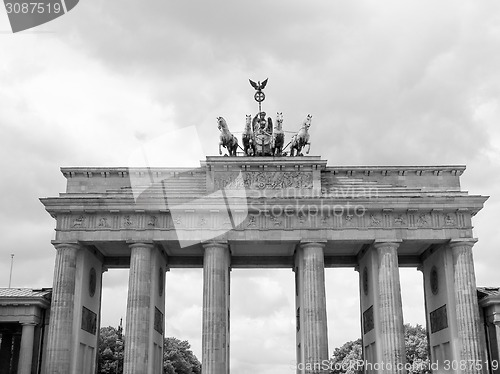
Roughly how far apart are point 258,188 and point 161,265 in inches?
390

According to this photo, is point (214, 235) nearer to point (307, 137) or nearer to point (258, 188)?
point (258, 188)

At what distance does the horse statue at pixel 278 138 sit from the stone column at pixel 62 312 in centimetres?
1576

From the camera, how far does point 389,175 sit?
46875 mm

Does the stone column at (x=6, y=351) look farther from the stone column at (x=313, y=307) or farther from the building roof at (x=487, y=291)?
the building roof at (x=487, y=291)

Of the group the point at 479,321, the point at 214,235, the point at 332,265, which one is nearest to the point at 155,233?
the point at 214,235

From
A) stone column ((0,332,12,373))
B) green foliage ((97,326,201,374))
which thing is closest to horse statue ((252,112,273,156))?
stone column ((0,332,12,373))

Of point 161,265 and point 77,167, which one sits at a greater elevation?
point 77,167

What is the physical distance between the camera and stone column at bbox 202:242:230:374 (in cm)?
4122

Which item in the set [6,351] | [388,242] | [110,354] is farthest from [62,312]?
[110,354]

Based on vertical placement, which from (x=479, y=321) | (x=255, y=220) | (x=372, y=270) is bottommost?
(x=479, y=321)

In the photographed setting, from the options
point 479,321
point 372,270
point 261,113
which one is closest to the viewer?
point 479,321

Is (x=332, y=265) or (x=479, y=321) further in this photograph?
(x=332, y=265)

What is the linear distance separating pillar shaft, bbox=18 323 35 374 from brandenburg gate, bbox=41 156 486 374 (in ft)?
6.04

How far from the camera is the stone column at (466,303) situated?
136 ft
